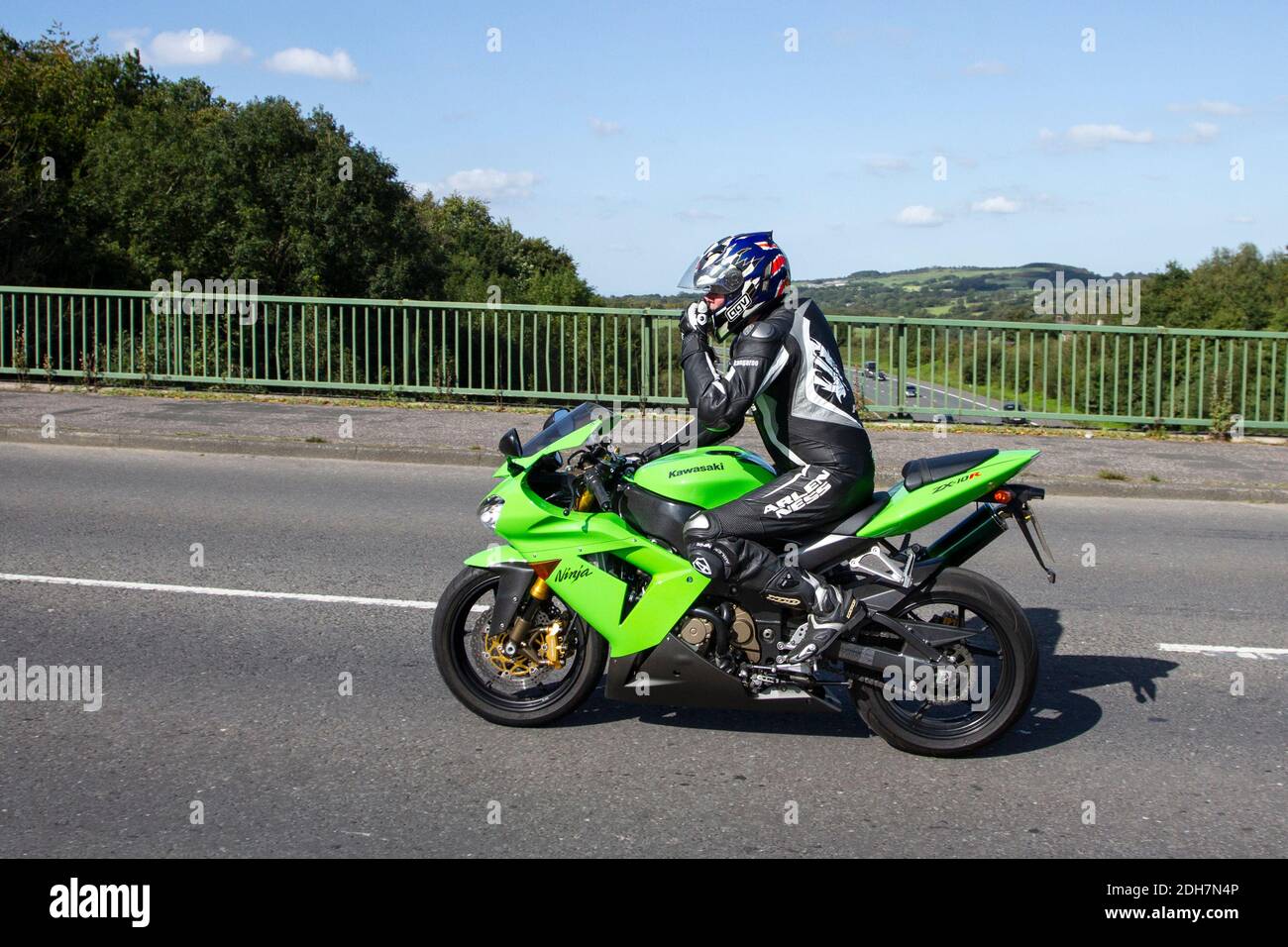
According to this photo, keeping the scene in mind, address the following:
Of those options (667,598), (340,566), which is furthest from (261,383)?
(667,598)

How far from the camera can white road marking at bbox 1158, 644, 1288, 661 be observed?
21.5ft

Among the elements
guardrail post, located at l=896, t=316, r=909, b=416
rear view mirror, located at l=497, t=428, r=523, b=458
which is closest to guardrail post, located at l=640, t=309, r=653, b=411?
guardrail post, located at l=896, t=316, r=909, b=416

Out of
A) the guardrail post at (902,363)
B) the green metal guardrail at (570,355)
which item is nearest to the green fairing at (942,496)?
the green metal guardrail at (570,355)

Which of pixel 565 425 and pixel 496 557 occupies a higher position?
pixel 565 425

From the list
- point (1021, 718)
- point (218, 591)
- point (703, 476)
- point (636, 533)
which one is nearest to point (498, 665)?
point (636, 533)

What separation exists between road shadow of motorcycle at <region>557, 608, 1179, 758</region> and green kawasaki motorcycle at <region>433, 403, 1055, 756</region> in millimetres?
302

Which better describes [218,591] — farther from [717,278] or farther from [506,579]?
[717,278]

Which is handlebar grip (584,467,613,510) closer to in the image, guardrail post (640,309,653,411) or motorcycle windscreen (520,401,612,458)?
motorcycle windscreen (520,401,612,458)

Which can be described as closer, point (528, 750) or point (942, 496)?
point (942, 496)

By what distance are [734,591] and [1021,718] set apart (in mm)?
1446

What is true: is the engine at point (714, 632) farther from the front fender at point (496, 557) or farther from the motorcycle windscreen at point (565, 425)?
the motorcycle windscreen at point (565, 425)

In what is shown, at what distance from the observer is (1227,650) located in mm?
6625

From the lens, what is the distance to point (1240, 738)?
533 centimetres
